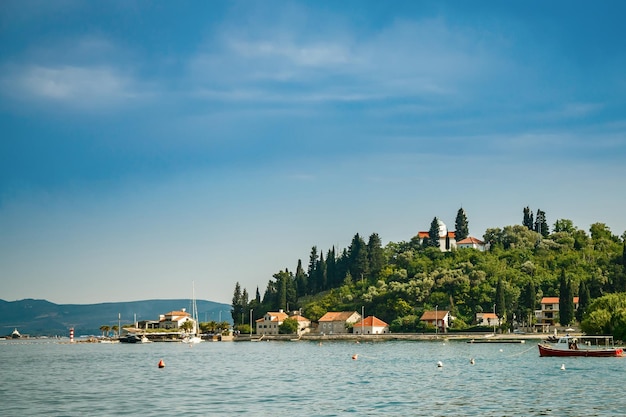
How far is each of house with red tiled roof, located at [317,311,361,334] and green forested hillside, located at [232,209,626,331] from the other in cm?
446

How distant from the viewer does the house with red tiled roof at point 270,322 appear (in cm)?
17638

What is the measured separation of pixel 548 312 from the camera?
155 m

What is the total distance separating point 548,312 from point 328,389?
368 ft

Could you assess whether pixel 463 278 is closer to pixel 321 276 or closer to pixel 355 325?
pixel 355 325

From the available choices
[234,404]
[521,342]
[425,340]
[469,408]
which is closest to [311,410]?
[234,404]

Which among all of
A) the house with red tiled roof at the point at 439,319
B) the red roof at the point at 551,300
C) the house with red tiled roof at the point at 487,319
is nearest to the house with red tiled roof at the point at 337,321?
the house with red tiled roof at the point at 439,319

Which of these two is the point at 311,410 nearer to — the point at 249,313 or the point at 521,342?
the point at 521,342

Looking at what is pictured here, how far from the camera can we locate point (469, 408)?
4100 cm

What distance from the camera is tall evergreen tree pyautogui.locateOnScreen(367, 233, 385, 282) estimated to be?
629ft

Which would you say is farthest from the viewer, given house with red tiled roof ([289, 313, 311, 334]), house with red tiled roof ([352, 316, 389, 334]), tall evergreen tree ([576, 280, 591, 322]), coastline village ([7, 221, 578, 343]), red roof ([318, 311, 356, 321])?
house with red tiled roof ([289, 313, 311, 334])

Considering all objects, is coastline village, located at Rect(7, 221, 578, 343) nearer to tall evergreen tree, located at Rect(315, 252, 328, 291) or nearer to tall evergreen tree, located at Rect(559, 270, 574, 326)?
tall evergreen tree, located at Rect(559, 270, 574, 326)

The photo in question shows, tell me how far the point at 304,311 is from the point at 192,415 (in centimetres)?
14680

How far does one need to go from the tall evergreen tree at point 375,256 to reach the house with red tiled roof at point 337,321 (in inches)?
708

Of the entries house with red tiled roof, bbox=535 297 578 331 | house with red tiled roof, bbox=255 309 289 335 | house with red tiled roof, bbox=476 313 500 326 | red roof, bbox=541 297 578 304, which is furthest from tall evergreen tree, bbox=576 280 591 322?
house with red tiled roof, bbox=255 309 289 335
